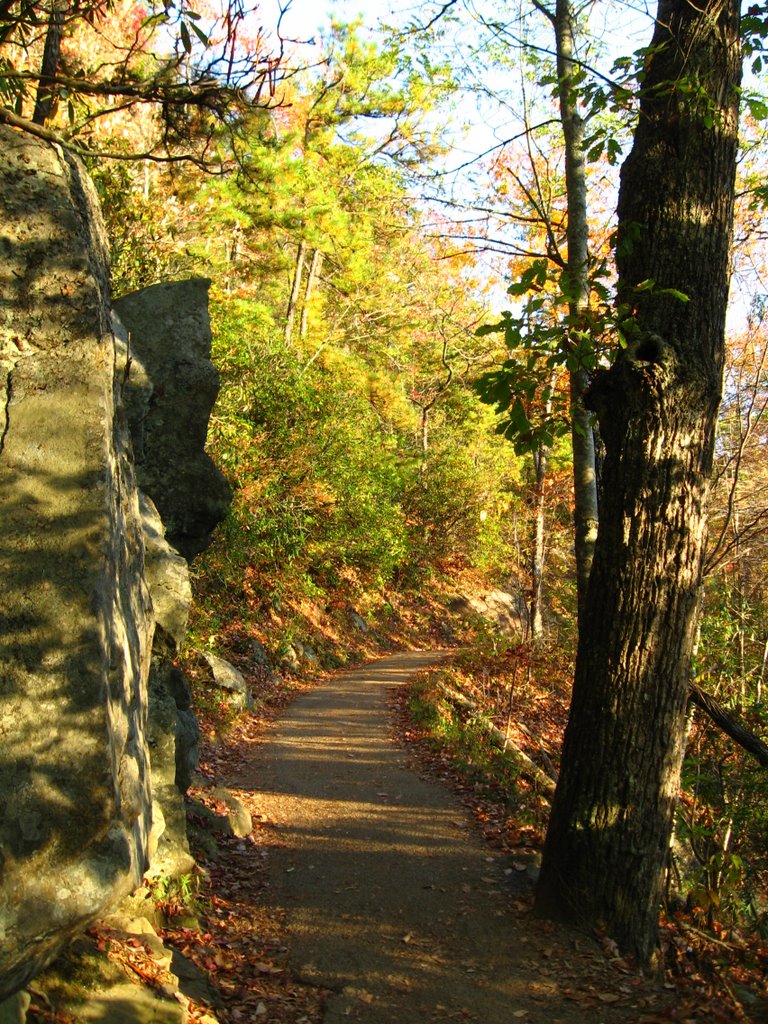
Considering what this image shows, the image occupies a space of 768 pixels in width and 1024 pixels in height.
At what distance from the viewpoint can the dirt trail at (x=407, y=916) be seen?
4.69 m

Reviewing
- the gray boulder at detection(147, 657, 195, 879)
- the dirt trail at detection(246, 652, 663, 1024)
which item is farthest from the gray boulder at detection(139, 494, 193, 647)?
the dirt trail at detection(246, 652, 663, 1024)

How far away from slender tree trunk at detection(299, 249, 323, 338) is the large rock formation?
1846cm

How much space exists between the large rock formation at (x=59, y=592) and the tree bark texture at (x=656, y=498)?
3.04 m

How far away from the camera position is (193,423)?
25.2ft

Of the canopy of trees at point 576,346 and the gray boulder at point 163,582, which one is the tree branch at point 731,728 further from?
the gray boulder at point 163,582

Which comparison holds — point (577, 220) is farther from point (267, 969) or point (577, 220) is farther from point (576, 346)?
point (267, 969)

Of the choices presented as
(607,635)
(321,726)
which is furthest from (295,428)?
(607,635)

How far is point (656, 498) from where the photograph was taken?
17.3ft

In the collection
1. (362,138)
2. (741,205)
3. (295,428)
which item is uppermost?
(362,138)

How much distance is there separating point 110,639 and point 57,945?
1157mm

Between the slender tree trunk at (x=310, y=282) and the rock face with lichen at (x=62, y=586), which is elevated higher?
the slender tree trunk at (x=310, y=282)

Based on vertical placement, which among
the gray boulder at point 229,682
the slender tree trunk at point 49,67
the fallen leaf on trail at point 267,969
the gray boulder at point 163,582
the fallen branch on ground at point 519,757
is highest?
the slender tree trunk at point 49,67

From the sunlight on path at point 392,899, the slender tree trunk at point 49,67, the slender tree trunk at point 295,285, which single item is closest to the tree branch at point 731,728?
the sunlight on path at point 392,899

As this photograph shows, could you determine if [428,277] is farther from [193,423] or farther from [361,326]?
[193,423]
